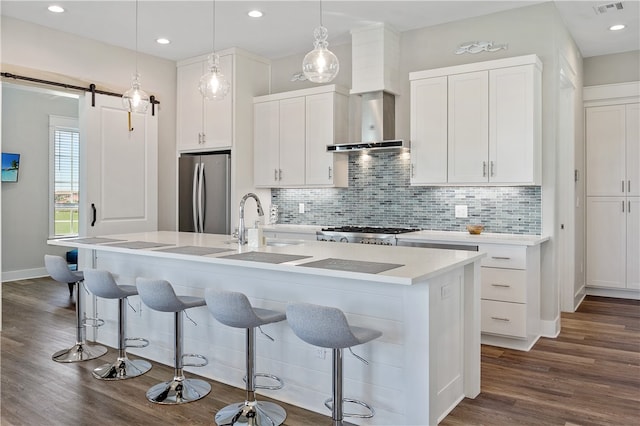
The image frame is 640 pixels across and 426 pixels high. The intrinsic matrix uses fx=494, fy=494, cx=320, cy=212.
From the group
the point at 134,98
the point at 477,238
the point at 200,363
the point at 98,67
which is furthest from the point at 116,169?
the point at 477,238

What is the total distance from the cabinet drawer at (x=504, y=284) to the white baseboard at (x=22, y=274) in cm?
661

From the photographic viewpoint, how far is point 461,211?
190 inches

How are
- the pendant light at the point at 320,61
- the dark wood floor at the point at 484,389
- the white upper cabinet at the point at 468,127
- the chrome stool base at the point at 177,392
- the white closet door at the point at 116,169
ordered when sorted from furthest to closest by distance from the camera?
the white closet door at the point at 116,169, the white upper cabinet at the point at 468,127, the pendant light at the point at 320,61, the chrome stool base at the point at 177,392, the dark wood floor at the point at 484,389

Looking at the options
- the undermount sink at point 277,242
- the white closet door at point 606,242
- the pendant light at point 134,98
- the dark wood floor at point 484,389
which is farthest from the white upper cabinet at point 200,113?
the white closet door at point 606,242

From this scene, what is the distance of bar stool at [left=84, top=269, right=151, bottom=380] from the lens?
329cm

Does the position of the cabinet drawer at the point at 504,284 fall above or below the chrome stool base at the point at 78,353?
above

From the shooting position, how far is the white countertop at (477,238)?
3998 mm

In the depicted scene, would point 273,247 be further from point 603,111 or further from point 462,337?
point 603,111

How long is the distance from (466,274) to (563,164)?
311cm

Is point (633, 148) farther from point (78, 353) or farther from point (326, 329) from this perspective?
point (78, 353)

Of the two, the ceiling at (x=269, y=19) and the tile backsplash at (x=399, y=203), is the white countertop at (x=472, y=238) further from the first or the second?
the ceiling at (x=269, y=19)

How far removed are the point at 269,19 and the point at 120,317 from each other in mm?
3049

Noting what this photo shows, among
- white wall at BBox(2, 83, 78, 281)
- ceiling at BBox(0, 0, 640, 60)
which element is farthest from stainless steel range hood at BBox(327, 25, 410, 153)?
white wall at BBox(2, 83, 78, 281)

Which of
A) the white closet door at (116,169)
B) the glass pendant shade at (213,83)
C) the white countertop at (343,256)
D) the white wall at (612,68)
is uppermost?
the white wall at (612,68)
